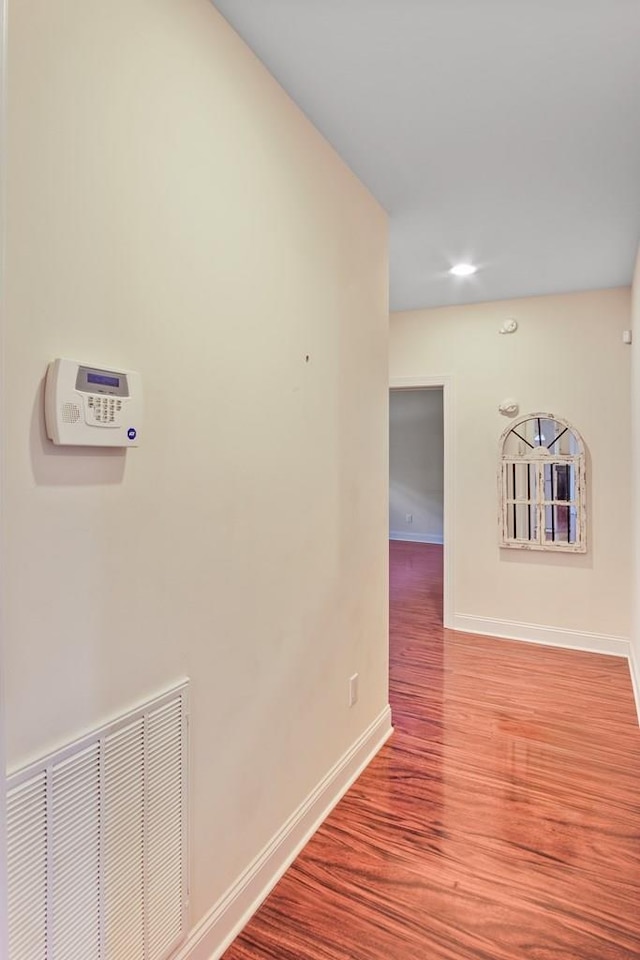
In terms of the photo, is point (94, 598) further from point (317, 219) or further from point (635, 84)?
point (635, 84)

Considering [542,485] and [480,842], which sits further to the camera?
[542,485]

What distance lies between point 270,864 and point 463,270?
3.30m

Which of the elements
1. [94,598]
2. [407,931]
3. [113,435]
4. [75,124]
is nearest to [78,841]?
[94,598]

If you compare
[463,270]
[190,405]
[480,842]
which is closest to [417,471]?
[463,270]

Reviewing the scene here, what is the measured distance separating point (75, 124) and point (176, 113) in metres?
0.35

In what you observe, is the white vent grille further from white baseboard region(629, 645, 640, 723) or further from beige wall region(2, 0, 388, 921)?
white baseboard region(629, 645, 640, 723)

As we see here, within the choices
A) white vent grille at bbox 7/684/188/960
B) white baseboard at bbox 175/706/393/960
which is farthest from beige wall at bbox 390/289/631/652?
white vent grille at bbox 7/684/188/960

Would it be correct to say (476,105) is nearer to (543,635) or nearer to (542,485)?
(542,485)

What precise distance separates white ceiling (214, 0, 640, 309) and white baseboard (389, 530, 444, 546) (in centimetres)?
618

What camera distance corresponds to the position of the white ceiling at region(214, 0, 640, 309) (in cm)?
156

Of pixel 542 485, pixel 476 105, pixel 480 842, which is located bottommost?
pixel 480 842

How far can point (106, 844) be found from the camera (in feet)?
3.84

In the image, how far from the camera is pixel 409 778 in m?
2.43

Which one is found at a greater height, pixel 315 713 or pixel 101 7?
pixel 101 7
